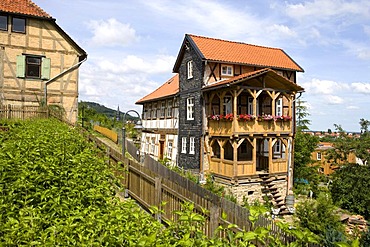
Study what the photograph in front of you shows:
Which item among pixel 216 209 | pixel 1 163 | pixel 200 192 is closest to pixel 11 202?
pixel 1 163

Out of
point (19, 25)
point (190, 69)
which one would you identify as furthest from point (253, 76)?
point (19, 25)

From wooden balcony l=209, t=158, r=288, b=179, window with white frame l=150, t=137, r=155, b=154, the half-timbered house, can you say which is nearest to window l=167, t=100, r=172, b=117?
the half-timbered house

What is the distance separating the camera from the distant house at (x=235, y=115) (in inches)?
706

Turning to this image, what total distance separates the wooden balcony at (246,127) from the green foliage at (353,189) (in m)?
7.35

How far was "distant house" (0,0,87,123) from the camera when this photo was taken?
61.7ft

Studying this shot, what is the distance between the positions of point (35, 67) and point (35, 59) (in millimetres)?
488

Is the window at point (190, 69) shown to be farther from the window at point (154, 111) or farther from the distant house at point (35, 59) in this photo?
the window at point (154, 111)

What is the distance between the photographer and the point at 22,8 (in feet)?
62.8

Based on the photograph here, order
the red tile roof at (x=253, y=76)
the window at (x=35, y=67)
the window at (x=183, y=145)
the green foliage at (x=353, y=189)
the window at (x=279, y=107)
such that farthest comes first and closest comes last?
the window at (x=183, y=145), the window at (x=279, y=107), the green foliage at (x=353, y=189), the window at (x=35, y=67), the red tile roof at (x=253, y=76)

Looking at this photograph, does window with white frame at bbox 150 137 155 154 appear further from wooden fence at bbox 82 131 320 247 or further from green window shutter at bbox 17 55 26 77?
wooden fence at bbox 82 131 320 247

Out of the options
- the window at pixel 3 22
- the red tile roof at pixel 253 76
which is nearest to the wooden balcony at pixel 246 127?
the red tile roof at pixel 253 76

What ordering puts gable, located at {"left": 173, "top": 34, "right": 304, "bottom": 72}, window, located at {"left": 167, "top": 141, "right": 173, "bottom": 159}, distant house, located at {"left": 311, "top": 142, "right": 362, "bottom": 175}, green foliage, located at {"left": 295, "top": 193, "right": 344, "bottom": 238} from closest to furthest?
1. green foliage, located at {"left": 295, "top": 193, "right": 344, "bottom": 238}
2. gable, located at {"left": 173, "top": 34, "right": 304, "bottom": 72}
3. window, located at {"left": 167, "top": 141, "right": 173, "bottom": 159}
4. distant house, located at {"left": 311, "top": 142, "right": 362, "bottom": 175}

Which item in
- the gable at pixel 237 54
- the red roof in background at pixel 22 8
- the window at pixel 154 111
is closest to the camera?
the red roof in background at pixel 22 8

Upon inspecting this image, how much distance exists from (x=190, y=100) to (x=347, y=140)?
16.3 meters
